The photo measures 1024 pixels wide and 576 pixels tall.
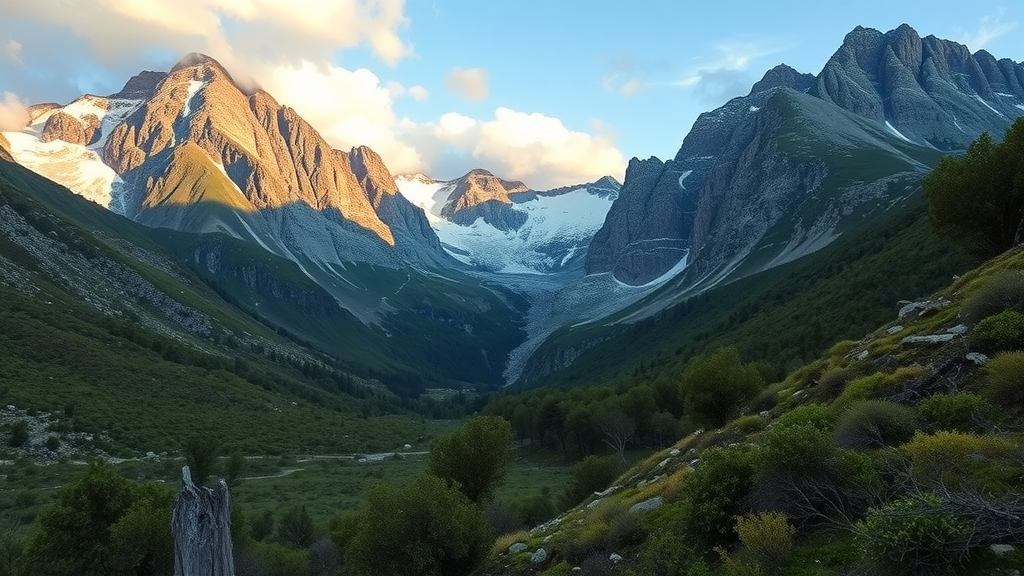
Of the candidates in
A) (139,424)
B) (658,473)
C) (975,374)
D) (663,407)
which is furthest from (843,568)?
(139,424)

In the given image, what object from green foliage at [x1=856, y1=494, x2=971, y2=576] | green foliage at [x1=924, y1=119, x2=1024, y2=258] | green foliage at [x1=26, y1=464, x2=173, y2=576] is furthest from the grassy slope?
green foliage at [x1=856, y1=494, x2=971, y2=576]

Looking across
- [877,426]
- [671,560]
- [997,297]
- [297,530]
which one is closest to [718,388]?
[997,297]

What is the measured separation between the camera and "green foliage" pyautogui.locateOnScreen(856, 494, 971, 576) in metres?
8.16

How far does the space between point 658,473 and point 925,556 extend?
16307 millimetres

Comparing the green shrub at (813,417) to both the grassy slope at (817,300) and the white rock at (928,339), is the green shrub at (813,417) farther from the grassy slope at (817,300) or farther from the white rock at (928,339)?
the grassy slope at (817,300)

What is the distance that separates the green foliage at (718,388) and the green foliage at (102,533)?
29.5 m

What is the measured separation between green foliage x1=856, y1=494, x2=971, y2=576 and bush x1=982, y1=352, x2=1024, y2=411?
5.79 meters

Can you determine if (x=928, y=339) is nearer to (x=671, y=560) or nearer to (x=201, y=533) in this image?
(x=671, y=560)

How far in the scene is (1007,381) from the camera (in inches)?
487

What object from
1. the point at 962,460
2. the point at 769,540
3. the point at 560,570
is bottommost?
the point at 560,570

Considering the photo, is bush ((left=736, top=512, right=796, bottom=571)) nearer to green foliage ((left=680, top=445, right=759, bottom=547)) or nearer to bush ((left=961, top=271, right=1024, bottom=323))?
green foliage ((left=680, top=445, right=759, bottom=547))

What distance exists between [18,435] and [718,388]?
69845 millimetres

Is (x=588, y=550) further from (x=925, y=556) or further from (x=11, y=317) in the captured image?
(x=11, y=317)

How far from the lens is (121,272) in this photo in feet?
515
